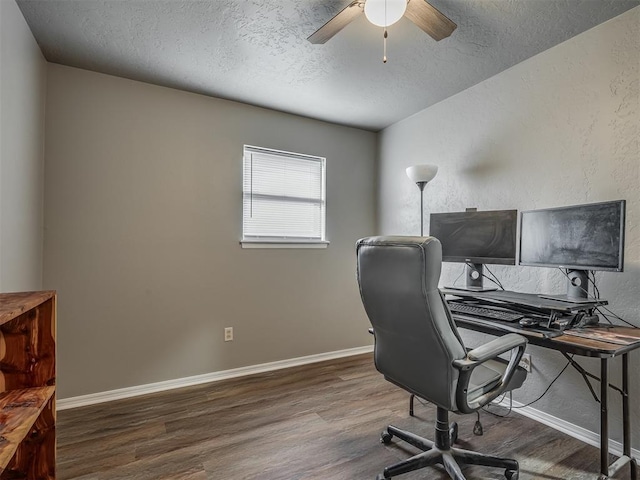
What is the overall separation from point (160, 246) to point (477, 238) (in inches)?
92.6

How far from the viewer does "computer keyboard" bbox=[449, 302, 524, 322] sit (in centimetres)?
173

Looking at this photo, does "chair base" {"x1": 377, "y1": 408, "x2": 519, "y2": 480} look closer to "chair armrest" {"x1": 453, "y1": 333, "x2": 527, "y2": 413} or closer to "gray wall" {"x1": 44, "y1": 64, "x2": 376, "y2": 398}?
"chair armrest" {"x1": 453, "y1": 333, "x2": 527, "y2": 413}

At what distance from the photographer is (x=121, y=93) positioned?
8.09ft

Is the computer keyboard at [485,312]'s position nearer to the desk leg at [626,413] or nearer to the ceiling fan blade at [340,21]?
the desk leg at [626,413]

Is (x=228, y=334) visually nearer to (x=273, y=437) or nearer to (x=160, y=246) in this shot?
(x=160, y=246)

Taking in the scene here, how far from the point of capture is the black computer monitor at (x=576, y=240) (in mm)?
1560

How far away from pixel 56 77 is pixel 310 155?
1991 mm

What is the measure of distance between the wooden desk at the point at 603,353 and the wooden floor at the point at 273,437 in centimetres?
15

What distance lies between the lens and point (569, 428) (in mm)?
1985

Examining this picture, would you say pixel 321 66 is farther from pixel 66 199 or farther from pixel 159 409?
pixel 159 409

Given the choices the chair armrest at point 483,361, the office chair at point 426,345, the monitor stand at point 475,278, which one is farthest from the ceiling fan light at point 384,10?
the monitor stand at point 475,278

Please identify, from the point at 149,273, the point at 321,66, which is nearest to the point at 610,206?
the point at 321,66

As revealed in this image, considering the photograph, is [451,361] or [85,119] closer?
[451,361]

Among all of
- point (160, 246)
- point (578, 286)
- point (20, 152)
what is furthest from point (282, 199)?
point (578, 286)
